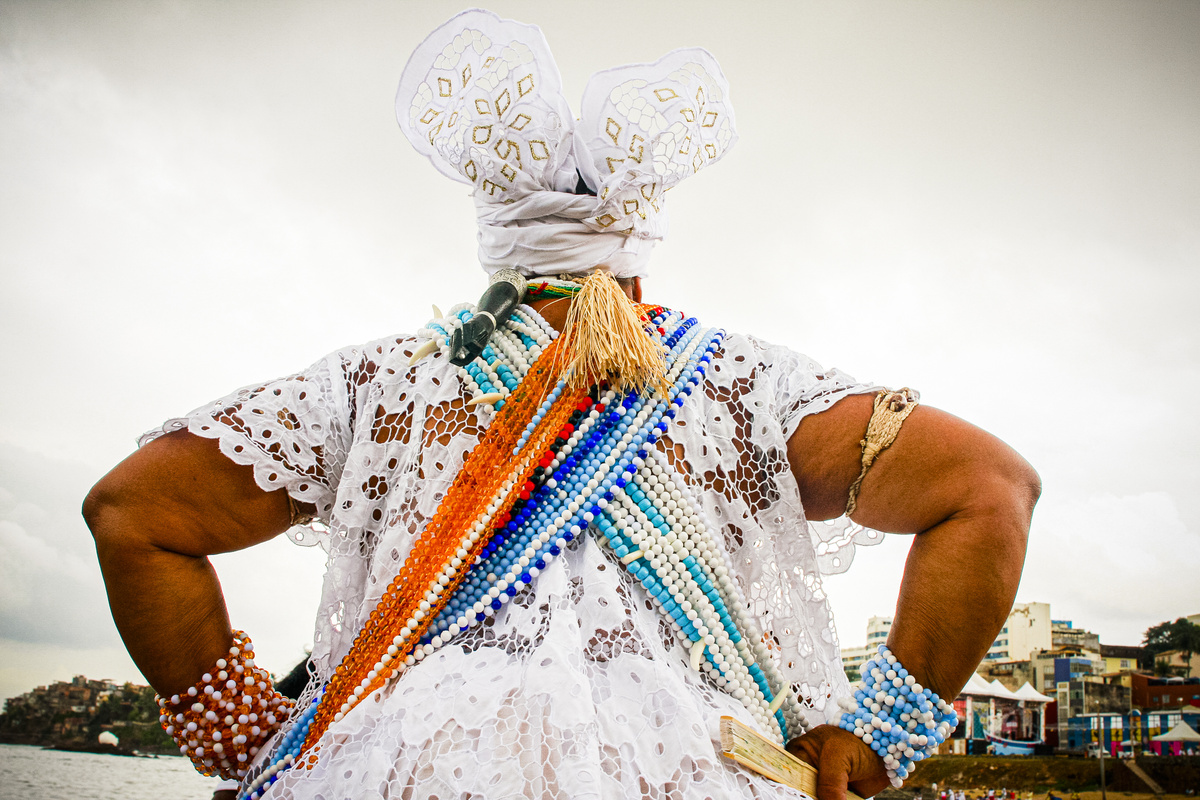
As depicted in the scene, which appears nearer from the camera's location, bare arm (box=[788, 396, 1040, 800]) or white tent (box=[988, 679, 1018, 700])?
bare arm (box=[788, 396, 1040, 800])

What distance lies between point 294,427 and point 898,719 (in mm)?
1154

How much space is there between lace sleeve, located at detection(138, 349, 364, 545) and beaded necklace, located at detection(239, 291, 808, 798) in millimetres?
251

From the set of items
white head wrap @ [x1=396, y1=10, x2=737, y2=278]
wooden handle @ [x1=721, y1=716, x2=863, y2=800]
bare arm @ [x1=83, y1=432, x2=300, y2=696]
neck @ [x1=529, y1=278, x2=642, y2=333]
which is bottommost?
wooden handle @ [x1=721, y1=716, x2=863, y2=800]

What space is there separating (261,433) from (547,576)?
1.87 ft

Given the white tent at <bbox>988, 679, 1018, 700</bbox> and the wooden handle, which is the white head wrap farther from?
the white tent at <bbox>988, 679, 1018, 700</bbox>

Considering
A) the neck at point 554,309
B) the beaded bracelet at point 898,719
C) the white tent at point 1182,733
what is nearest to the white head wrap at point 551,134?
the neck at point 554,309

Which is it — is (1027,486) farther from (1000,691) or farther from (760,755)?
(1000,691)

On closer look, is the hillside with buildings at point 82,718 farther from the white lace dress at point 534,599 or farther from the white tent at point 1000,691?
the white tent at point 1000,691

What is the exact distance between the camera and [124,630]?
123cm

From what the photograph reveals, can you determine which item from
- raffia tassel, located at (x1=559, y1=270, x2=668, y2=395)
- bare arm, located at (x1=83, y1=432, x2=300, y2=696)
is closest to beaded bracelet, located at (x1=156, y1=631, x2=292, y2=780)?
bare arm, located at (x1=83, y1=432, x2=300, y2=696)

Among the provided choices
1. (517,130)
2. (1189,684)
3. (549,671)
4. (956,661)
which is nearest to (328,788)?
(549,671)

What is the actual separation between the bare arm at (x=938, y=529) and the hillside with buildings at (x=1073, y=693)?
1207 centimetres

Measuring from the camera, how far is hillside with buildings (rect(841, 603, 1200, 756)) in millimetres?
11430

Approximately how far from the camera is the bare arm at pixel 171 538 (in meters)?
1.21
